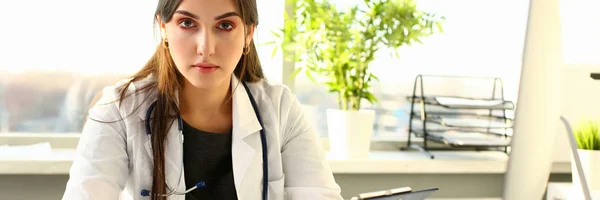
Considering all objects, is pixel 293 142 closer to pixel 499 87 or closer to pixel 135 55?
pixel 135 55

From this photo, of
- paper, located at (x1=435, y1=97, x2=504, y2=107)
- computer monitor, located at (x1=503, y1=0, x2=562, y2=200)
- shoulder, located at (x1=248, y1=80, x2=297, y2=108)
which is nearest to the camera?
shoulder, located at (x1=248, y1=80, x2=297, y2=108)

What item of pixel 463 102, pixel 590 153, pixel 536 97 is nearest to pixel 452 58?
pixel 463 102

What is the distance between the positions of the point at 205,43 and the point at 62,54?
1.32m

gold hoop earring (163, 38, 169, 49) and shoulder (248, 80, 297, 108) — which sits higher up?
gold hoop earring (163, 38, 169, 49)

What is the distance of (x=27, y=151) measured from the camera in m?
2.26

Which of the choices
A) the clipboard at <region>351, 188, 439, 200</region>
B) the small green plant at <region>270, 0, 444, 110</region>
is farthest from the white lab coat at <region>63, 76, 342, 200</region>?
the small green plant at <region>270, 0, 444, 110</region>

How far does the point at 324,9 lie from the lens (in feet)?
7.71

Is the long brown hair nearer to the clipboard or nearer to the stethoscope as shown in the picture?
the stethoscope

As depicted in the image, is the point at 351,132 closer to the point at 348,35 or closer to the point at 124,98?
the point at 348,35

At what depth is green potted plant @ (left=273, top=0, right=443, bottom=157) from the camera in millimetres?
2350

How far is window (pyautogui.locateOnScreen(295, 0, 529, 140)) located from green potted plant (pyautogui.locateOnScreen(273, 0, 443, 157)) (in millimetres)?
282

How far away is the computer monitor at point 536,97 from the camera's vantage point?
1.86 metres

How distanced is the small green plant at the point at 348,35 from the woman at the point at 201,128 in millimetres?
754

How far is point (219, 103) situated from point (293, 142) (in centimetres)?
20
